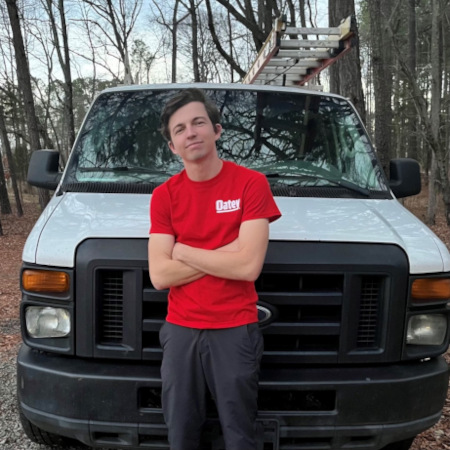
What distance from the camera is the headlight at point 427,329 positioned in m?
2.56

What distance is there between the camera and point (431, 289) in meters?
2.51

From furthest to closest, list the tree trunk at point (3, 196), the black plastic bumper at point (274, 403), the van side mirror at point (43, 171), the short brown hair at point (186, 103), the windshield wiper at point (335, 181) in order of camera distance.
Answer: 1. the tree trunk at point (3, 196)
2. the van side mirror at point (43, 171)
3. the windshield wiper at point (335, 181)
4. the black plastic bumper at point (274, 403)
5. the short brown hair at point (186, 103)

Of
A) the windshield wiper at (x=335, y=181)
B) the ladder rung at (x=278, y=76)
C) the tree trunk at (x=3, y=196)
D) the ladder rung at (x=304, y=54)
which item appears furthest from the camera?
the tree trunk at (x=3, y=196)

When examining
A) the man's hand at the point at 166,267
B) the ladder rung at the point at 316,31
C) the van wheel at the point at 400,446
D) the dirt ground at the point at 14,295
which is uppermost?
the ladder rung at the point at 316,31

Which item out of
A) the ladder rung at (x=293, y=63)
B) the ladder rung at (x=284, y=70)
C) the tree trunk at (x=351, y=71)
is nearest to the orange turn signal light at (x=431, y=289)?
the ladder rung at (x=293, y=63)

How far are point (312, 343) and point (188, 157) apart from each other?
115 cm

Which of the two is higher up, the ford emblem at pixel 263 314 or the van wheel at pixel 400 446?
the ford emblem at pixel 263 314

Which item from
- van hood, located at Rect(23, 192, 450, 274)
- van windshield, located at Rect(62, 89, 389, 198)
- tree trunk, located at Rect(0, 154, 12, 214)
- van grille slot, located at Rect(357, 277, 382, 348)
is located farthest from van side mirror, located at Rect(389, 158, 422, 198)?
tree trunk, located at Rect(0, 154, 12, 214)

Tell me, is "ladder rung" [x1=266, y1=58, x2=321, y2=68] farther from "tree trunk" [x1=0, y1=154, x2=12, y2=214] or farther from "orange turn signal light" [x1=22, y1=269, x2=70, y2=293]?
"tree trunk" [x1=0, y1=154, x2=12, y2=214]

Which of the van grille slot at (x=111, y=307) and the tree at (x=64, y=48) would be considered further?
the tree at (x=64, y=48)

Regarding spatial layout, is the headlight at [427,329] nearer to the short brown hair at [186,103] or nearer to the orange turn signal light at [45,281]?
the short brown hair at [186,103]

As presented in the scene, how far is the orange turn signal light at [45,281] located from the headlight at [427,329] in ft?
5.75

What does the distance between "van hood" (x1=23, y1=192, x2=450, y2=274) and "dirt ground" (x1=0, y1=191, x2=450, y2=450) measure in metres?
1.50

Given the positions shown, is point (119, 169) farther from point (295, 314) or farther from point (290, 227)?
point (295, 314)
